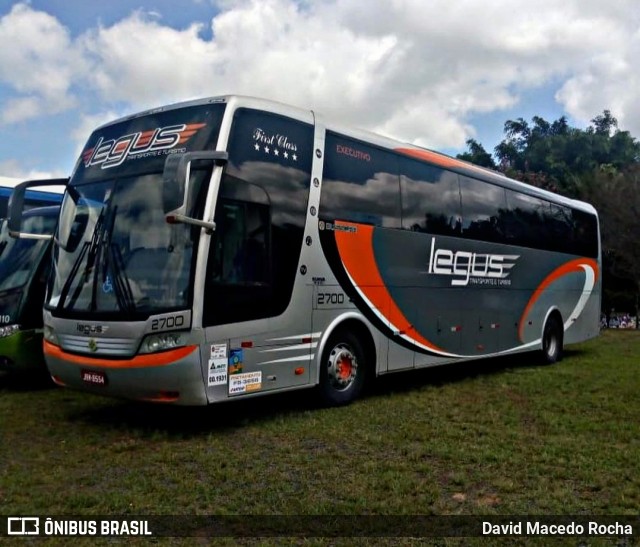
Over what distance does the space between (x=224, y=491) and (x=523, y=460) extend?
272 centimetres

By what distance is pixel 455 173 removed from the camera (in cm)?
1169

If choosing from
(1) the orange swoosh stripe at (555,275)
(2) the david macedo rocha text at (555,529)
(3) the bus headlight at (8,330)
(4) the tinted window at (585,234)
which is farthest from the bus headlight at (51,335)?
(4) the tinted window at (585,234)

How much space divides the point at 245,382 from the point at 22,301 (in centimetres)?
454

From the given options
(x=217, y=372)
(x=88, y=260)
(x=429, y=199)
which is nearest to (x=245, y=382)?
(x=217, y=372)

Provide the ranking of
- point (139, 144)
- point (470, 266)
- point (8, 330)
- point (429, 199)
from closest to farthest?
point (139, 144)
point (8, 330)
point (429, 199)
point (470, 266)

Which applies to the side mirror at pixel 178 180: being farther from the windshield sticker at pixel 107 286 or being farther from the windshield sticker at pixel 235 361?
the windshield sticker at pixel 235 361

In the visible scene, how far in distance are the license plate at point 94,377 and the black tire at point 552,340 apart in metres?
9.84

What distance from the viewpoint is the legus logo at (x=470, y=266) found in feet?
35.9

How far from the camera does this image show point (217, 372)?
7.26 meters

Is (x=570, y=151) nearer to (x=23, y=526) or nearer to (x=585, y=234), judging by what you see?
(x=585, y=234)

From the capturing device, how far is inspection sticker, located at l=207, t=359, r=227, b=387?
7.20 m

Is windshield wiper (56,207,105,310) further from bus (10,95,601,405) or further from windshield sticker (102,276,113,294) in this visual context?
windshield sticker (102,276,113,294)

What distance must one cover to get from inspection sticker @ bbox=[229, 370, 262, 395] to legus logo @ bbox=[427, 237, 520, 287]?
3979 mm

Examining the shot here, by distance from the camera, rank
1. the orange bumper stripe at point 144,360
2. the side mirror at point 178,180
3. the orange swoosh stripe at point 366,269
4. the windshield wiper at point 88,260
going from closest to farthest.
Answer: the side mirror at point 178,180 → the orange bumper stripe at point 144,360 → the windshield wiper at point 88,260 → the orange swoosh stripe at point 366,269
